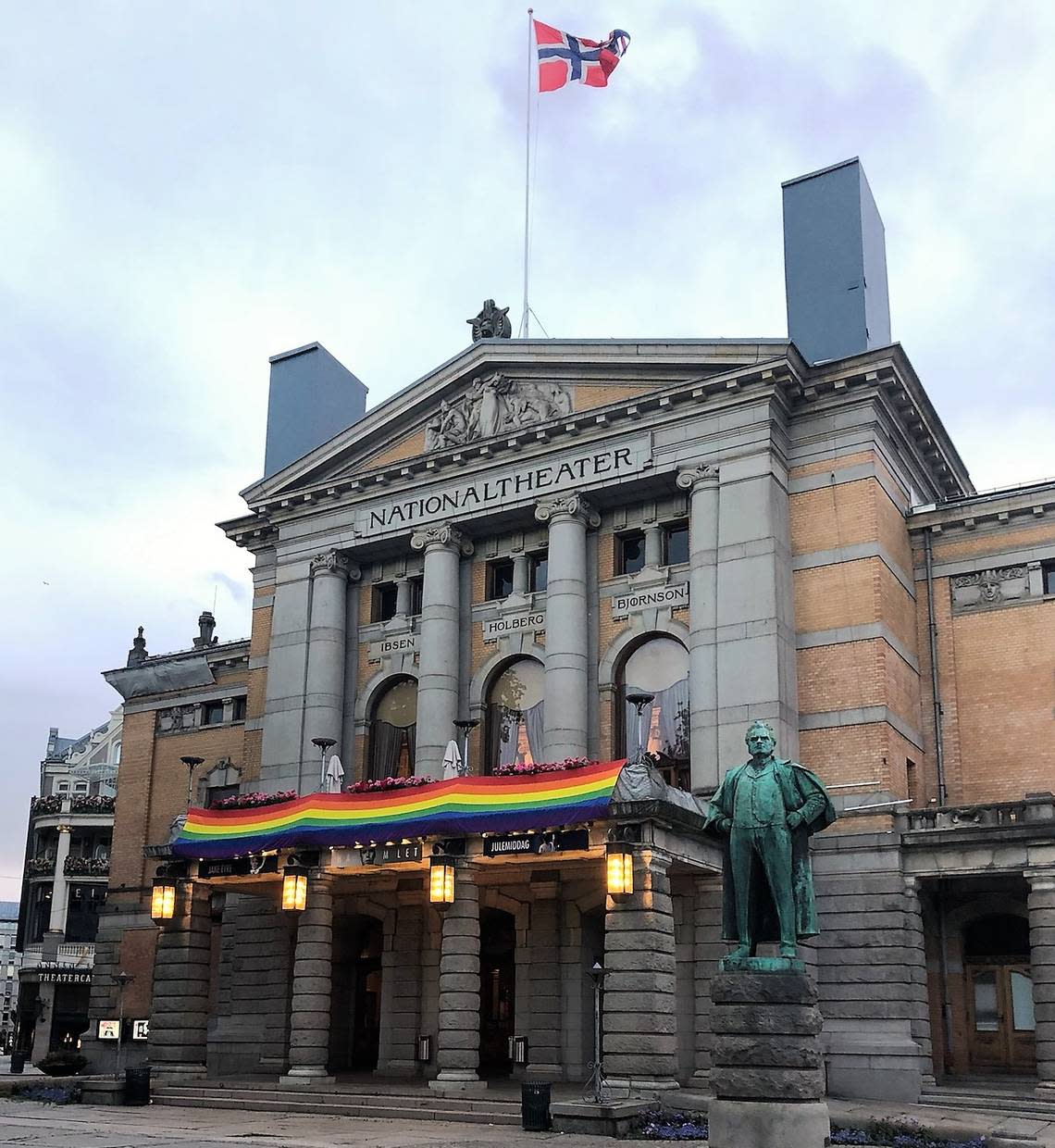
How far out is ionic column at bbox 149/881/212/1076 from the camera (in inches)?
1352

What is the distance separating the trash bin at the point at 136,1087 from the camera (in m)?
31.2

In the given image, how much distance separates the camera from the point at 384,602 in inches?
1681

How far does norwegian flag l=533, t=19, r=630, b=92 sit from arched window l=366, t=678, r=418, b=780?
1901 cm

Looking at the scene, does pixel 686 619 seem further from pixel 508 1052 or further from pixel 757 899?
pixel 757 899

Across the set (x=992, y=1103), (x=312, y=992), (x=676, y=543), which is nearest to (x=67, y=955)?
(x=312, y=992)

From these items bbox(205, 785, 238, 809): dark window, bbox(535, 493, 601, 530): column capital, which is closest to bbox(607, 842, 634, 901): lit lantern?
bbox(535, 493, 601, 530): column capital

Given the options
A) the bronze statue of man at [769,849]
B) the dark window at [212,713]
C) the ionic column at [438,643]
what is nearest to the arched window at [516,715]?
the ionic column at [438,643]

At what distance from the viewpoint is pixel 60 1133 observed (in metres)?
22.7

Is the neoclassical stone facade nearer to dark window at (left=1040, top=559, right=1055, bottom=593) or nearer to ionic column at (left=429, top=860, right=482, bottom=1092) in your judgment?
ionic column at (left=429, top=860, right=482, bottom=1092)

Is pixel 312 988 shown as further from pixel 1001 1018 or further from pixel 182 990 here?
pixel 1001 1018

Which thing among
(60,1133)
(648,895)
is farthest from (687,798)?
(60,1133)

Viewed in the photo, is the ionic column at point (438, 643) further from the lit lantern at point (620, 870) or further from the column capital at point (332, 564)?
the lit lantern at point (620, 870)

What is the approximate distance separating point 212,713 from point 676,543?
2167cm

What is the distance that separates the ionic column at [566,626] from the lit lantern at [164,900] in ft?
34.5
